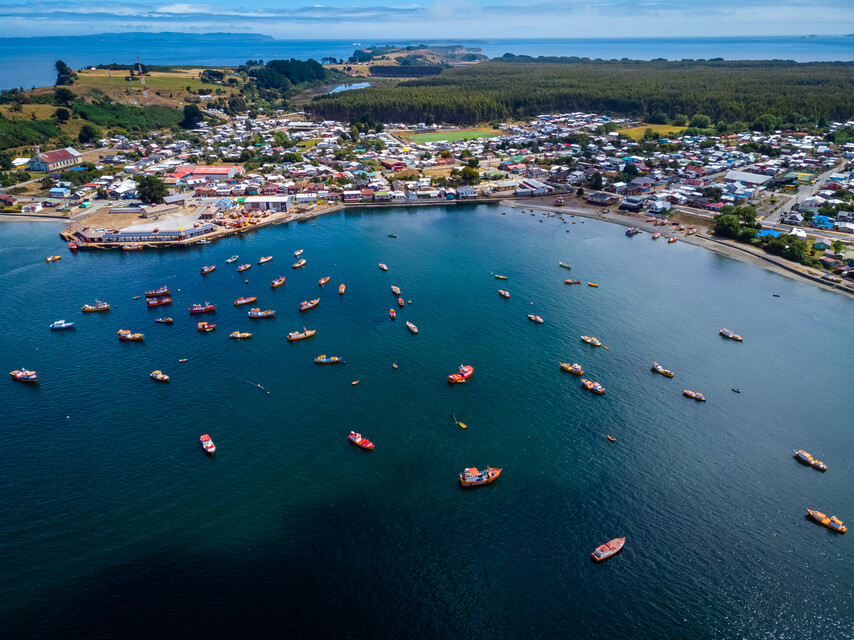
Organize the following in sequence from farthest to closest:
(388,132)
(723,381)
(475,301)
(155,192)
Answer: (388,132)
(155,192)
(475,301)
(723,381)

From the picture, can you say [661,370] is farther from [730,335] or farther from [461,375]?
[461,375]

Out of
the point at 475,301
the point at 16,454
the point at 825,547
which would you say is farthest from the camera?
the point at 475,301

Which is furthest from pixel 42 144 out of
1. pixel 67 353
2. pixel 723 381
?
pixel 723 381

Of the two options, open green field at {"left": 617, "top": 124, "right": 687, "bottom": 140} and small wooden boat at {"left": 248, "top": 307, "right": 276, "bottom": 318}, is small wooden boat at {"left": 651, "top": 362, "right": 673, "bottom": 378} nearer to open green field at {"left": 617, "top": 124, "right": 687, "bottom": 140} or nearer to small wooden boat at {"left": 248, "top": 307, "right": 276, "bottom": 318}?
small wooden boat at {"left": 248, "top": 307, "right": 276, "bottom": 318}

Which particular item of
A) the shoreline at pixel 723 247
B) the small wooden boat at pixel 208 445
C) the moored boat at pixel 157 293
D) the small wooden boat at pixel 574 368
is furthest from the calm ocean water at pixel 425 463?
the shoreline at pixel 723 247

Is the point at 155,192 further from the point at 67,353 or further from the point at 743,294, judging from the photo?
the point at 743,294

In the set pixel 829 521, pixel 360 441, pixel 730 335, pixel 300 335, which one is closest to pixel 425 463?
pixel 360 441
